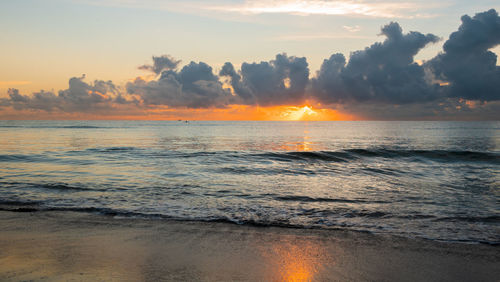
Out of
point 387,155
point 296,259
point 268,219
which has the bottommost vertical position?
point 387,155

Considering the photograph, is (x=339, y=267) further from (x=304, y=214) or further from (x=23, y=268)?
(x=23, y=268)

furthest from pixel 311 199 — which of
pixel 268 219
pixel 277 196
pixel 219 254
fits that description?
pixel 219 254

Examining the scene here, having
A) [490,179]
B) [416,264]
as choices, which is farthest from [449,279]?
[490,179]

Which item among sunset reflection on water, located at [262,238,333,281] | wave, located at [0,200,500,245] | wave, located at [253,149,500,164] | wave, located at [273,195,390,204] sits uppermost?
sunset reflection on water, located at [262,238,333,281]

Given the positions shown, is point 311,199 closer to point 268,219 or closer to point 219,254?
point 268,219

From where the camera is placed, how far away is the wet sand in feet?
17.1

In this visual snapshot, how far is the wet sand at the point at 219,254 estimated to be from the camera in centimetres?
521

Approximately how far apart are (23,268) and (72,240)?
159cm

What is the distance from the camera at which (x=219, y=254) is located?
20.1ft

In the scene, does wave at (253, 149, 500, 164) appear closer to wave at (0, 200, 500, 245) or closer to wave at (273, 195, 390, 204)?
wave at (273, 195, 390, 204)

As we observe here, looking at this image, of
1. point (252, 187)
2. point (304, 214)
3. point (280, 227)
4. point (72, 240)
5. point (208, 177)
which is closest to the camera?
point (72, 240)

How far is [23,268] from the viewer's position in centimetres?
523

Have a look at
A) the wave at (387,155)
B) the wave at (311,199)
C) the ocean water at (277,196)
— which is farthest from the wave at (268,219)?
the wave at (387,155)

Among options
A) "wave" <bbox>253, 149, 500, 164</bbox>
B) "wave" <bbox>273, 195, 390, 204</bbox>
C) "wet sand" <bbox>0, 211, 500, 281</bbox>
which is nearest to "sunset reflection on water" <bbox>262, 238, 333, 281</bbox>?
"wet sand" <bbox>0, 211, 500, 281</bbox>
